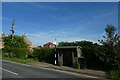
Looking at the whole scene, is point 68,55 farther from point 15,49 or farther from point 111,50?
point 15,49

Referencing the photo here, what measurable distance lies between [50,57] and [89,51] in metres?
6.93

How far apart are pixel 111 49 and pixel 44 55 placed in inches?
513

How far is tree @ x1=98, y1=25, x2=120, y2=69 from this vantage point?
19.2 metres

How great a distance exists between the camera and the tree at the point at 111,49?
19203 mm

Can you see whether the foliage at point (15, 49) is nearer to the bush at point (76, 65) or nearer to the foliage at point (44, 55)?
the foliage at point (44, 55)

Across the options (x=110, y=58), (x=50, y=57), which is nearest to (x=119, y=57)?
(x=110, y=58)

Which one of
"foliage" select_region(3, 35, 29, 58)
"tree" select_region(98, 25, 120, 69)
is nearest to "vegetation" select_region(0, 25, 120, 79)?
"tree" select_region(98, 25, 120, 69)

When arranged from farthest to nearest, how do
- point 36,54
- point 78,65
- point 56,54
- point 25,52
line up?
1. point 25,52
2. point 36,54
3. point 56,54
4. point 78,65

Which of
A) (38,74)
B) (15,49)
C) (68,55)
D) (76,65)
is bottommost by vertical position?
(38,74)

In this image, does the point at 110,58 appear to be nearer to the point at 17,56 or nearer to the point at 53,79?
the point at 53,79

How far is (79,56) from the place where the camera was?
79.3 ft

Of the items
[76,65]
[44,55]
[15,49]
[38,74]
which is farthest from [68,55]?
[15,49]

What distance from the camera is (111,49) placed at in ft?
63.5

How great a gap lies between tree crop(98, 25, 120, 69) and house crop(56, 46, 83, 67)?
410 cm
